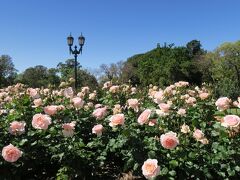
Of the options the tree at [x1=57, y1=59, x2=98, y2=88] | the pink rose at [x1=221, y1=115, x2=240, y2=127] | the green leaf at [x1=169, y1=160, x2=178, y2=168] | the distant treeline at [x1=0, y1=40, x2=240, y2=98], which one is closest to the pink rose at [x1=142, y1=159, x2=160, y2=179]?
the green leaf at [x1=169, y1=160, x2=178, y2=168]

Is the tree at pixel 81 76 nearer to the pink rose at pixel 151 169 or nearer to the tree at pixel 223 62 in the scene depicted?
the pink rose at pixel 151 169

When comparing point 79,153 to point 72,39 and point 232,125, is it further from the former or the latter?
point 72,39

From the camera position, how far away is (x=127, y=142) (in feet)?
13.9

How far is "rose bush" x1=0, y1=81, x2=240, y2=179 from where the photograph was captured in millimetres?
4094

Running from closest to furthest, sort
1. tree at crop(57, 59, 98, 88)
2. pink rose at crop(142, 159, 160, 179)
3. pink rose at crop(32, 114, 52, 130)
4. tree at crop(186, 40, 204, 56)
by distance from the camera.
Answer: pink rose at crop(142, 159, 160, 179)
pink rose at crop(32, 114, 52, 130)
tree at crop(57, 59, 98, 88)
tree at crop(186, 40, 204, 56)

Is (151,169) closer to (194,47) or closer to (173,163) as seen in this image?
(173,163)

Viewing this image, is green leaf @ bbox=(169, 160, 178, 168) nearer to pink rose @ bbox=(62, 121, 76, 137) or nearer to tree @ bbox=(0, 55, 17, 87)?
pink rose @ bbox=(62, 121, 76, 137)

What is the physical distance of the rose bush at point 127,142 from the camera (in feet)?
13.4

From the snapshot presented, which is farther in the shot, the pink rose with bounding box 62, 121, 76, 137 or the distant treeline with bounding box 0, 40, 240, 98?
the distant treeline with bounding box 0, 40, 240, 98

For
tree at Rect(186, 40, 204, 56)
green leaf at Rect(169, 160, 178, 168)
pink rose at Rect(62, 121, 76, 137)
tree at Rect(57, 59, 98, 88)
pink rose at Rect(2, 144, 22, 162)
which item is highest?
tree at Rect(186, 40, 204, 56)

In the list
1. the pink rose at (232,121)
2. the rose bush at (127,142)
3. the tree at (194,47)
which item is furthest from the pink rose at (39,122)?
the tree at (194,47)

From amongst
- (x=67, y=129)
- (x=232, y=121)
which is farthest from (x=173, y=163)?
(x=67, y=129)

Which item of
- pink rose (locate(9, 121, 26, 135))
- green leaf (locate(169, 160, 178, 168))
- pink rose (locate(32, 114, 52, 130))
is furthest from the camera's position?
pink rose (locate(9, 121, 26, 135))

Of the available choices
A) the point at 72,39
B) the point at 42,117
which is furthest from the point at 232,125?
the point at 72,39
